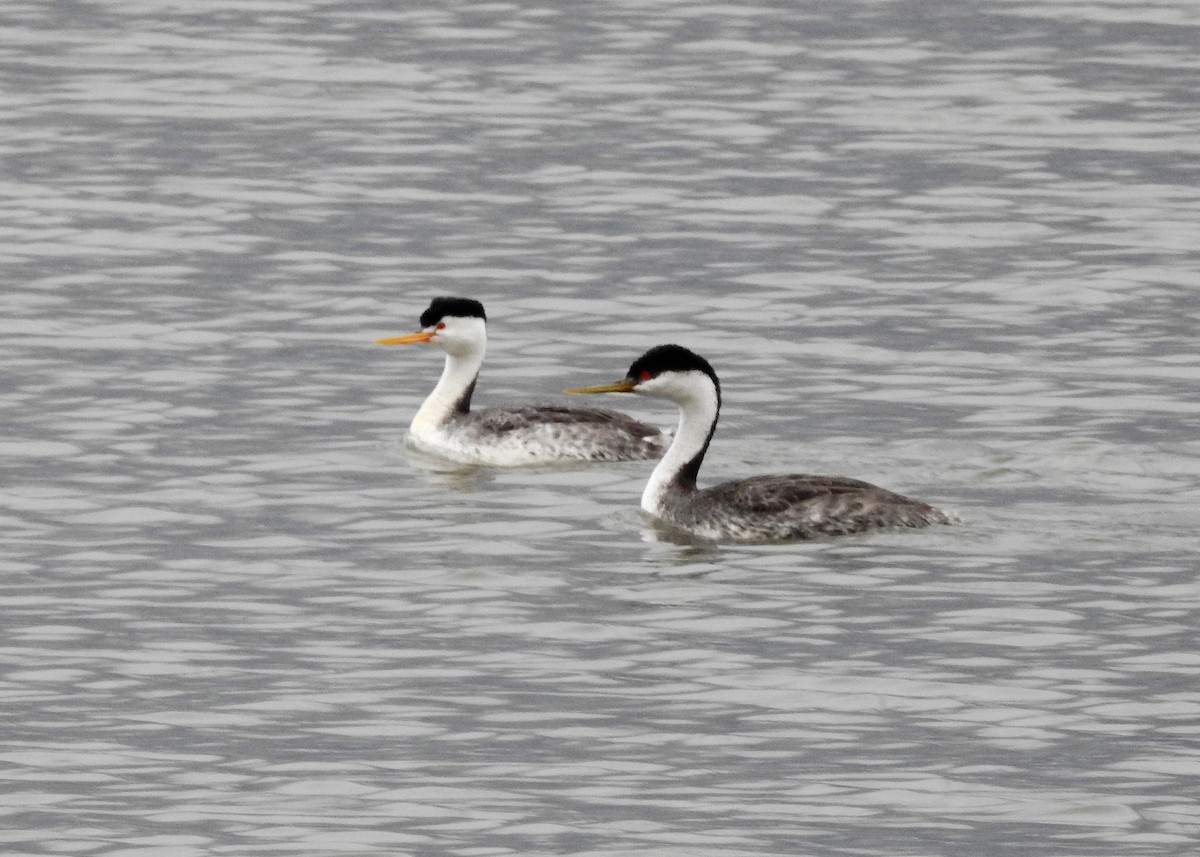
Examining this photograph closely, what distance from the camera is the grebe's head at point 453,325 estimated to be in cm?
2334

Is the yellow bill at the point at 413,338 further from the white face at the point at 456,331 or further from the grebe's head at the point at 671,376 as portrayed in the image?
the grebe's head at the point at 671,376

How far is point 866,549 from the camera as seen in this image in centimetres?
1884

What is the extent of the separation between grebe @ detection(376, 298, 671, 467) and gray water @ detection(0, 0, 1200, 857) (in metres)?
0.29

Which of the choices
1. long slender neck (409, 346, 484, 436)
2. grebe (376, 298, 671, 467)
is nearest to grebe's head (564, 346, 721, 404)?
grebe (376, 298, 671, 467)

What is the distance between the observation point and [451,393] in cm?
2298

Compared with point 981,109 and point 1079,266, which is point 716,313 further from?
point 981,109

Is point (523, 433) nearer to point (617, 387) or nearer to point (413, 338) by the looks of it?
point (617, 387)

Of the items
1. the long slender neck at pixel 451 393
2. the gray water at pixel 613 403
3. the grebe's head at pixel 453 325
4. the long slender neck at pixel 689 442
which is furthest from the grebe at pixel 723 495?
the grebe's head at pixel 453 325

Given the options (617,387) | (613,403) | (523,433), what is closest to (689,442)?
(617,387)

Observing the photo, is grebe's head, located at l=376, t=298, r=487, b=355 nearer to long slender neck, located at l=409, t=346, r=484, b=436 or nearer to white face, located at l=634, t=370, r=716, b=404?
long slender neck, located at l=409, t=346, r=484, b=436

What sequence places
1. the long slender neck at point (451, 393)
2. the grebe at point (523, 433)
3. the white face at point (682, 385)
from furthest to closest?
the long slender neck at point (451, 393) → the grebe at point (523, 433) → the white face at point (682, 385)

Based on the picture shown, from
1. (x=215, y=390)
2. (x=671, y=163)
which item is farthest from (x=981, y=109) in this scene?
(x=215, y=390)

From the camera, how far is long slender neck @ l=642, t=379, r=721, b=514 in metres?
20.2

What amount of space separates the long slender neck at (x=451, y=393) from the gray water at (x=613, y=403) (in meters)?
0.40
